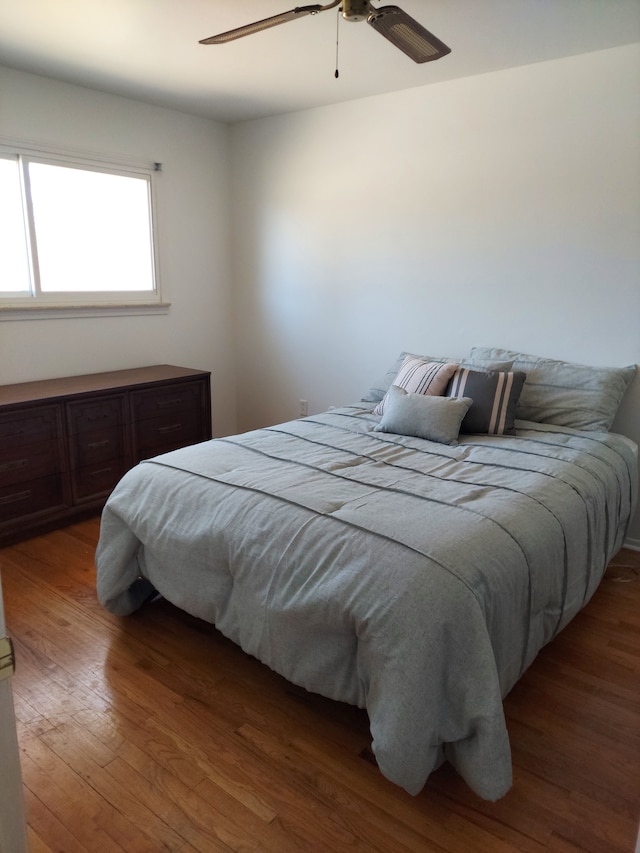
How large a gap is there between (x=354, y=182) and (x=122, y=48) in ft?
5.04

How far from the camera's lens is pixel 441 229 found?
136 inches

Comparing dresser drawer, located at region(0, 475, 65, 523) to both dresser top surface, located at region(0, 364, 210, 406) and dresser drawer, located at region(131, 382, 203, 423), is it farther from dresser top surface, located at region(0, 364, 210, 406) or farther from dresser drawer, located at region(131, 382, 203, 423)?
dresser drawer, located at region(131, 382, 203, 423)

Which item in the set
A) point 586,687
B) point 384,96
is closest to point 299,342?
point 384,96

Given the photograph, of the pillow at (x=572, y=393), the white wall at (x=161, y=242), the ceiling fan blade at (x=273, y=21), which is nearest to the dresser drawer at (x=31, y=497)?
the white wall at (x=161, y=242)

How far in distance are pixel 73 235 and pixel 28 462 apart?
1.48 m

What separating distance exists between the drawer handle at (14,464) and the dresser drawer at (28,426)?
56mm

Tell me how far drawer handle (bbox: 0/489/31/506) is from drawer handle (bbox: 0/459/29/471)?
143 millimetres

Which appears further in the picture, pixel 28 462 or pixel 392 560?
pixel 28 462

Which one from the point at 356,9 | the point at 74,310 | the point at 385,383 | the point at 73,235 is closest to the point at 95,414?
the point at 74,310

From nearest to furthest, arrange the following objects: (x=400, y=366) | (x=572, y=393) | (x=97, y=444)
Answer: (x=572, y=393) < (x=97, y=444) < (x=400, y=366)

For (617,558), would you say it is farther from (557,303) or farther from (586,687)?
(557,303)

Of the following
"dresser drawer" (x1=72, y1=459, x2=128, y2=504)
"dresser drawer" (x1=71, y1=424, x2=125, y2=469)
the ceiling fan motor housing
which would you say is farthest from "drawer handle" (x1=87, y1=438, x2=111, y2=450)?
the ceiling fan motor housing

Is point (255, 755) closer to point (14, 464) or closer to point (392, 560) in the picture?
point (392, 560)

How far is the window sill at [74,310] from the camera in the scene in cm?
327
